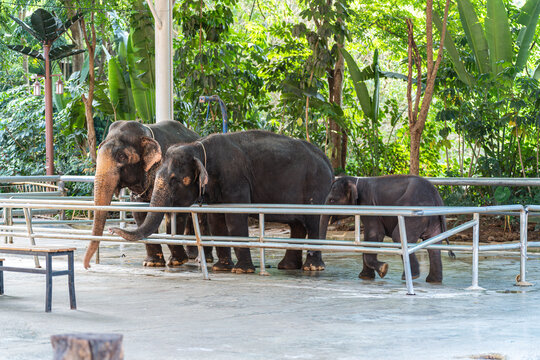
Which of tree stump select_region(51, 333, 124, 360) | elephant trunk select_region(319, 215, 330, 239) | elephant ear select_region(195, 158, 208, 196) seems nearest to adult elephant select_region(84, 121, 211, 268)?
elephant ear select_region(195, 158, 208, 196)

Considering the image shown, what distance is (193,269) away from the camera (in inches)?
422

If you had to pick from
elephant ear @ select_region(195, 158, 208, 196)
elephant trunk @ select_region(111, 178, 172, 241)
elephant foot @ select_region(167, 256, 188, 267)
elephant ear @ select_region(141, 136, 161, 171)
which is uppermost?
elephant ear @ select_region(141, 136, 161, 171)

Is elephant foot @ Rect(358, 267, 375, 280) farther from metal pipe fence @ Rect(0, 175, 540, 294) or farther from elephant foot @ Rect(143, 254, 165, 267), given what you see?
elephant foot @ Rect(143, 254, 165, 267)

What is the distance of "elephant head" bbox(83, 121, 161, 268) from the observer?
10.2 metres

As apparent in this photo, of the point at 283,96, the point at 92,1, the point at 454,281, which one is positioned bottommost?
the point at 454,281

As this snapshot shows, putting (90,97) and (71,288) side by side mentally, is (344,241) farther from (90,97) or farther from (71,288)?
(90,97)

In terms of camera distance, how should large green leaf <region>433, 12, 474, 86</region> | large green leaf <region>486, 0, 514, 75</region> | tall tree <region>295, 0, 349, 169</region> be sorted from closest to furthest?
large green leaf <region>486, 0, 514, 75</region> → large green leaf <region>433, 12, 474, 86</region> → tall tree <region>295, 0, 349, 169</region>

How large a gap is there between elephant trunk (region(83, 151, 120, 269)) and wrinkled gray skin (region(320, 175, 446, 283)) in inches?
103

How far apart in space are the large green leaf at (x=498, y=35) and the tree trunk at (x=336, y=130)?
2966 mm

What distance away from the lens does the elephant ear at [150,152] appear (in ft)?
34.8

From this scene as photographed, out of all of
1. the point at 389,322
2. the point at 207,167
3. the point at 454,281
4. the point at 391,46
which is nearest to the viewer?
the point at 389,322

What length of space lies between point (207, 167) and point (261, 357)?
5.05 m

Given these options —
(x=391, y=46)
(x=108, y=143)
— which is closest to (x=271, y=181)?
(x=108, y=143)

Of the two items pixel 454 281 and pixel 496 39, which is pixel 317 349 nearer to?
pixel 454 281
